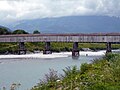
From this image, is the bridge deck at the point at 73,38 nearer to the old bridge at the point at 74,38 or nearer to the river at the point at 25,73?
the old bridge at the point at 74,38

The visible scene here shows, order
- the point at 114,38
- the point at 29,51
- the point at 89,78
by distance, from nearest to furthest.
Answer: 1. the point at 89,78
2. the point at 114,38
3. the point at 29,51

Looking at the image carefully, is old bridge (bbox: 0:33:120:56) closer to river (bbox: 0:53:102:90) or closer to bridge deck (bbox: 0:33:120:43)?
bridge deck (bbox: 0:33:120:43)

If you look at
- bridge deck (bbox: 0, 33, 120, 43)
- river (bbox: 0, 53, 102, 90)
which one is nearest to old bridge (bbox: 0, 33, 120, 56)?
bridge deck (bbox: 0, 33, 120, 43)

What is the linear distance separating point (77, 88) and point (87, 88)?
771mm

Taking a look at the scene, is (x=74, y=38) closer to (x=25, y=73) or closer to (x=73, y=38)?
(x=73, y=38)

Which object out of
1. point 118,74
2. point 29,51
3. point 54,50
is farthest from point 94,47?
point 118,74

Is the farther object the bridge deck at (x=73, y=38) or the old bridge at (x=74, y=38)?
the bridge deck at (x=73, y=38)

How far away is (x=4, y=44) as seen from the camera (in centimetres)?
11825

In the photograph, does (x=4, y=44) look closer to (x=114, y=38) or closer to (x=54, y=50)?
(x=54, y=50)

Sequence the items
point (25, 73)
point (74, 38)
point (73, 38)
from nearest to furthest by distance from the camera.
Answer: point (25, 73) → point (74, 38) → point (73, 38)

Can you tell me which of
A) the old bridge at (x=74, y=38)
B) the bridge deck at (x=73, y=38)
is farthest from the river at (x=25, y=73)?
the bridge deck at (x=73, y=38)

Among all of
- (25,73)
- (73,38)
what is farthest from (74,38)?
(25,73)

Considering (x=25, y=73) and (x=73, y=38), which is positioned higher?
(x=25, y=73)

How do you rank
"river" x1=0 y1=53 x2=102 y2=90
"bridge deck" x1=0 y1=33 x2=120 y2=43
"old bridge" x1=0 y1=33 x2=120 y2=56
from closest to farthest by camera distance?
"river" x1=0 y1=53 x2=102 y2=90 → "old bridge" x1=0 y1=33 x2=120 y2=56 → "bridge deck" x1=0 y1=33 x2=120 y2=43
